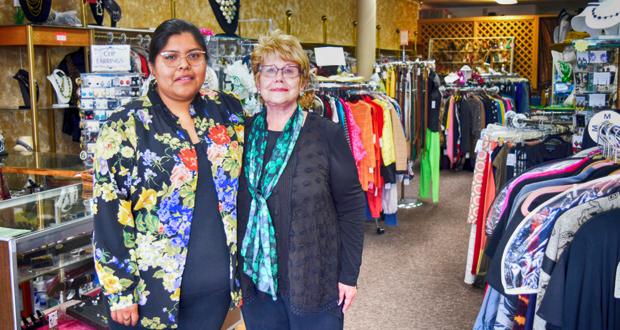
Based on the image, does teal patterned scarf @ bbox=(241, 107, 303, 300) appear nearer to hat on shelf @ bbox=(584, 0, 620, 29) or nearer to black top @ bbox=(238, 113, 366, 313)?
black top @ bbox=(238, 113, 366, 313)

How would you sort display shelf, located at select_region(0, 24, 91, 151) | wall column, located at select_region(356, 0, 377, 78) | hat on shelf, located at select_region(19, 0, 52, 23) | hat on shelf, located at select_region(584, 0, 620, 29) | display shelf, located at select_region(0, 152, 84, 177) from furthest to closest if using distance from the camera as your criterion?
wall column, located at select_region(356, 0, 377, 78), hat on shelf, located at select_region(19, 0, 52, 23), display shelf, located at select_region(0, 24, 91, 151), display shelf, located at select_region(0, 152, 84, 177), hat on shelf, located at select_region(584, 0, 620, 29)

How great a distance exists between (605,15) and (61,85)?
3855 millimetres

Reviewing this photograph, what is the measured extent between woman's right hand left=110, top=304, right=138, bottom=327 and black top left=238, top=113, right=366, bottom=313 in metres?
0.35

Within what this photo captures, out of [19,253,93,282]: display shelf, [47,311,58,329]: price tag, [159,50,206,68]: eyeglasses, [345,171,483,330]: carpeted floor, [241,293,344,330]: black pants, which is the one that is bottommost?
[345,171,483,330]: carpeted floor

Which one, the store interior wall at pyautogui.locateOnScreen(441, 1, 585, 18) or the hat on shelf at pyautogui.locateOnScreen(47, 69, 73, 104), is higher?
the store interior wall at pyautogui.locateOnScreen(441, 1, 585, 18)

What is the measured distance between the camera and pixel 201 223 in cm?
181

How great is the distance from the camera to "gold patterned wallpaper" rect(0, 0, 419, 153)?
16.2ft

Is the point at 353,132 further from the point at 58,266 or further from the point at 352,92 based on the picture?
the point at 58,266

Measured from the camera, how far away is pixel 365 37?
8.51 m

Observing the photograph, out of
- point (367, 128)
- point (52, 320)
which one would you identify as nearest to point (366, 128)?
point (367, 128)

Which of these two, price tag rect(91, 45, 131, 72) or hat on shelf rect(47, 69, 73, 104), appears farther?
hat on shelf rect(47, 69, 73, 104)

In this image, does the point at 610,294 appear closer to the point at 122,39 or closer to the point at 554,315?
the point at 554,315

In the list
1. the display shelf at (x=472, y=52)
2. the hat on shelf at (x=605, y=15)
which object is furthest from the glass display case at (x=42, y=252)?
the display shelf at (x=472, y=52)

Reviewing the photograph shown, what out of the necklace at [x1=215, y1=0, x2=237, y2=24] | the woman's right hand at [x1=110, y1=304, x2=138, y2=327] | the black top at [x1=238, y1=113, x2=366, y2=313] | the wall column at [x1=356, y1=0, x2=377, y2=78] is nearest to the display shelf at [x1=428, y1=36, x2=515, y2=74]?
the wall column at [x1=356, y1=0, x2=377, y2=78]
